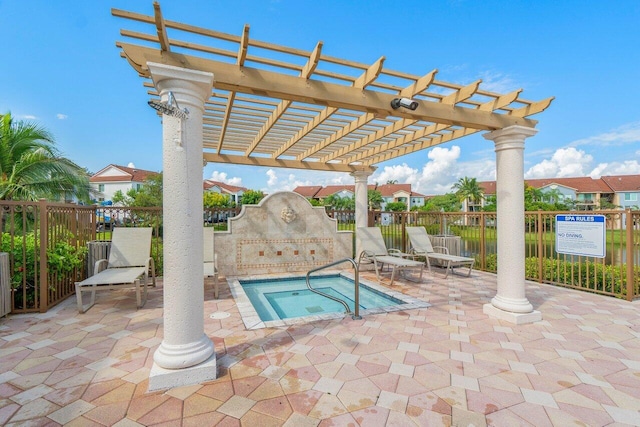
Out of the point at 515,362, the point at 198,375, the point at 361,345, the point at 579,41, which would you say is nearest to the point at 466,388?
the point at 515,362

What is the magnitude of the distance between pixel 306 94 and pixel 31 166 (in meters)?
10.1

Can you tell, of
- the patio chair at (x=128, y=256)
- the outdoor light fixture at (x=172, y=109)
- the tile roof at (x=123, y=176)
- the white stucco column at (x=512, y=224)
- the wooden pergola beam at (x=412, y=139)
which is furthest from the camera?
the tile roof at (x=123, y=176)

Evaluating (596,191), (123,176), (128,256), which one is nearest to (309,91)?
(128,256)

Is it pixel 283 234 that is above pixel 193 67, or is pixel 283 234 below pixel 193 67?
below

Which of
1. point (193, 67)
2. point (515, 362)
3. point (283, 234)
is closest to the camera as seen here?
point (193, 67)

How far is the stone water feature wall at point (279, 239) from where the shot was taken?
7.38 meters

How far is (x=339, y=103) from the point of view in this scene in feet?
11.1

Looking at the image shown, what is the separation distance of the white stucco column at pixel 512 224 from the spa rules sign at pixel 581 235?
7.43ft

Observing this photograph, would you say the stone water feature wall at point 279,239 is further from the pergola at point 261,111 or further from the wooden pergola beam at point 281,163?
the pergola at point 261,111

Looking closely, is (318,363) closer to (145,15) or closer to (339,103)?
(339,103)

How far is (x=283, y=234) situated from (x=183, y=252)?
208 inches

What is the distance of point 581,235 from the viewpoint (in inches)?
215

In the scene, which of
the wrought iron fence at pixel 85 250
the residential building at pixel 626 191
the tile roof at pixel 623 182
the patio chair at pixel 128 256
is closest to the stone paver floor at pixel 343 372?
the wrought iron fence at pixel 85 250

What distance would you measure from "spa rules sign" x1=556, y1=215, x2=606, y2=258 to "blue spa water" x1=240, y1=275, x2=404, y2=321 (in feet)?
11.8
